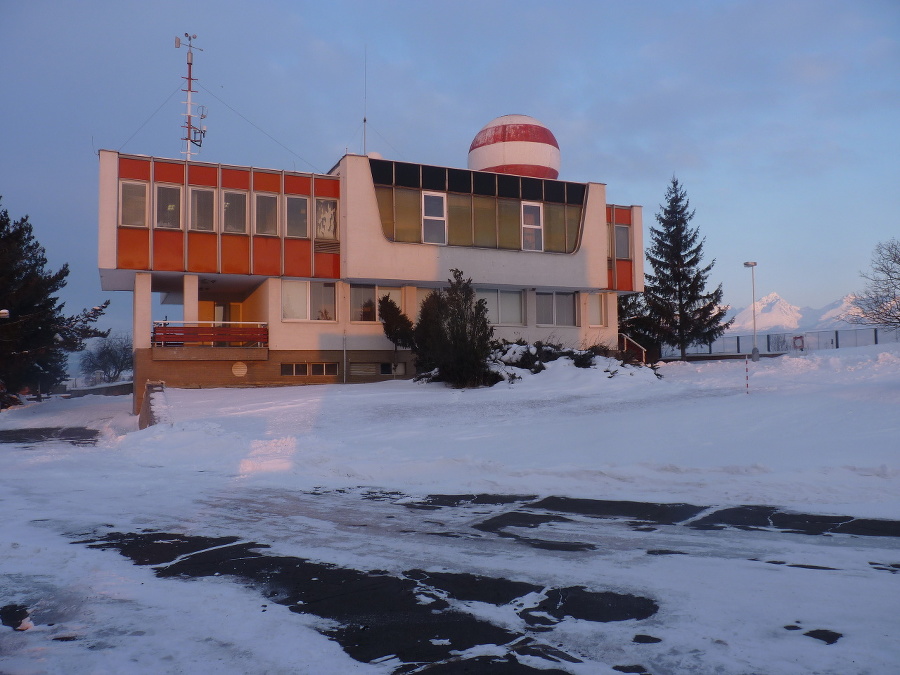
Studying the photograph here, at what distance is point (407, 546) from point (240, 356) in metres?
20.0

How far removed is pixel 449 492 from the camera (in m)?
9.95

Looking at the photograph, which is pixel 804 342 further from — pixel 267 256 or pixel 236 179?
pixel 236 179

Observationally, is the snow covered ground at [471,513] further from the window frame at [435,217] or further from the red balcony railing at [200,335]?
the window frame at [435,217]

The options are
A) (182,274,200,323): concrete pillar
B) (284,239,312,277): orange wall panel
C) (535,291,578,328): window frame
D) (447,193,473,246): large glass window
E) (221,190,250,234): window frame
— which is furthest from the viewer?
(535,291,578,328): window frame

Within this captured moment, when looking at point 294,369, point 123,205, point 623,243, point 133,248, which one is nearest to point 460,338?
point 294,369

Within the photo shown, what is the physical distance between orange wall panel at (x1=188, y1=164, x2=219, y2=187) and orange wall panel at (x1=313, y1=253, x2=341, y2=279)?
14.5ft

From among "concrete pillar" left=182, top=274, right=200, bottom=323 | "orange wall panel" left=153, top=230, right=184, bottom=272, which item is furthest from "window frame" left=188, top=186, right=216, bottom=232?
"concrete pillar" left=182, top=274, right=200, bottom=323

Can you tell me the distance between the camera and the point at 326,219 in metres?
27.4

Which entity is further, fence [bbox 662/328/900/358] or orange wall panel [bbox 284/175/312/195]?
fence [bbox 662/328/900/358]

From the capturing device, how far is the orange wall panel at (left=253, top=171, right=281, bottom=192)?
2653 centimetres

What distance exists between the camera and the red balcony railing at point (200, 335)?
24.9 meters

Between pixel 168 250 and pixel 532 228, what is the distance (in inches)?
557

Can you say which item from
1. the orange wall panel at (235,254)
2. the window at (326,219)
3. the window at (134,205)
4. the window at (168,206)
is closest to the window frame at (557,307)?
the window at (326,219)

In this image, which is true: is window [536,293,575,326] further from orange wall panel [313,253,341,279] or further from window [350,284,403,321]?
orange wall panel [313,253,341,279]
